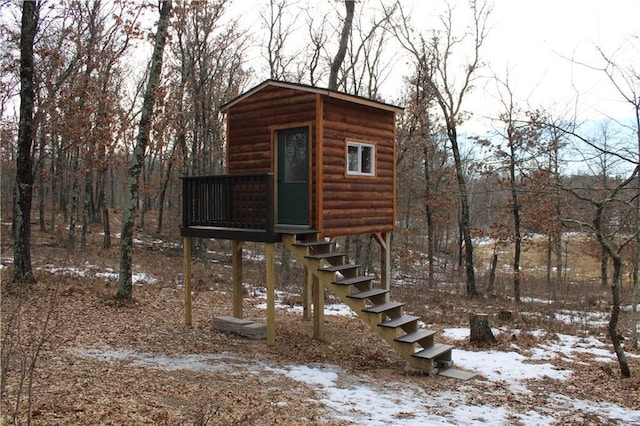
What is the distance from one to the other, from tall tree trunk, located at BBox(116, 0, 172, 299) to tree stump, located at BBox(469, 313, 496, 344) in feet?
25.7

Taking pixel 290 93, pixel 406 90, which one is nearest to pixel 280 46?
pixel 406 90

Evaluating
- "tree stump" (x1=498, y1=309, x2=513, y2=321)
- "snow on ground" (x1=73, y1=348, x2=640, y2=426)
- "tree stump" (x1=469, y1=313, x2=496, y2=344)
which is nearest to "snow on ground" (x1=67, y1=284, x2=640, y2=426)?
"snow on ground" (x1=73, y1=348, x2=640, y2=426)

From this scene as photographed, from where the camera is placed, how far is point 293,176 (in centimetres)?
1010

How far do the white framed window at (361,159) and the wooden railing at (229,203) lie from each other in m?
1.97

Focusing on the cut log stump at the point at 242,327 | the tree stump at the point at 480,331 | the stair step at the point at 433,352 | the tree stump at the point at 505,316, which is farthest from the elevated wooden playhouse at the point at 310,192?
the tree stump at the point at 505,316

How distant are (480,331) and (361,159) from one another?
4.39 m

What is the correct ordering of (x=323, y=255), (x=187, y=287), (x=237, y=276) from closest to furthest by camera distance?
(x=323, y=255)
(x=187, y=287)
(x=237, y=276)

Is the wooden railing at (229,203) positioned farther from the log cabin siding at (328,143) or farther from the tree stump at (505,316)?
the tree stump at (505,316)

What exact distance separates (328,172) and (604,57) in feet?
16.1

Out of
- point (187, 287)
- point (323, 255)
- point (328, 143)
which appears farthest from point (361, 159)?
point (187, 287)

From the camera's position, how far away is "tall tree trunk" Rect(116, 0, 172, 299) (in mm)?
11453

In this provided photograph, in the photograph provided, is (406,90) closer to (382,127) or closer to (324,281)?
(382,127)

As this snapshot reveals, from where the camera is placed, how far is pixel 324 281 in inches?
352

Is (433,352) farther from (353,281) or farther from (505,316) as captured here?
(505,316)
